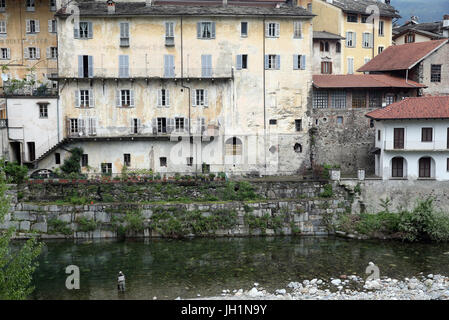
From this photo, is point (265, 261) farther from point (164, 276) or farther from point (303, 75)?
point (303, 75)

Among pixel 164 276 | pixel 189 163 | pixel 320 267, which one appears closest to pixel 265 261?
pixel 320 267

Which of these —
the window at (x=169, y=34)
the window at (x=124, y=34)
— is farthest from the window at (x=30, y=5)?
the window at (x=169, y=34)

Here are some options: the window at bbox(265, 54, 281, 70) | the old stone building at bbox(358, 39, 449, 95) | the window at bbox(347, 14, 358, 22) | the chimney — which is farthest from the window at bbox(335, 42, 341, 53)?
the chimney

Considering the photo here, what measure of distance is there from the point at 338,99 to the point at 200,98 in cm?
1232

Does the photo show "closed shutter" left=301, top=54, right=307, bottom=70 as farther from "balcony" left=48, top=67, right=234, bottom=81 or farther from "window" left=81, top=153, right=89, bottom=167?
"window" left=81, top=153, right=89, bottom=167

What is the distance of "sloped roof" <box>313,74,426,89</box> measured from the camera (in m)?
46.9

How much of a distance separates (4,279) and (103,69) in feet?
92.9

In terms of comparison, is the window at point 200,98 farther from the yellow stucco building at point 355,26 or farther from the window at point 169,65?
the yellow stucco building at point 355,26

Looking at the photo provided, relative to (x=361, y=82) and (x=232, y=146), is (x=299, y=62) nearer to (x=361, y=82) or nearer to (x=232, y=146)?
A: (x=361, y=82)

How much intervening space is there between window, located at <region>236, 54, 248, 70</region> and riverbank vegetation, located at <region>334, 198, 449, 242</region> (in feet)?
50.4

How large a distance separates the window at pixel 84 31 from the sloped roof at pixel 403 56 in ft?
86.3

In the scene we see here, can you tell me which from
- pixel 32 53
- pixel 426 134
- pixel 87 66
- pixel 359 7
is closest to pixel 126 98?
pixel 87 66

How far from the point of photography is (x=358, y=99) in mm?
48031

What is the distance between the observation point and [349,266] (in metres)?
32.2
